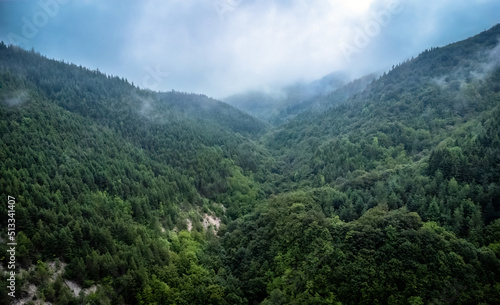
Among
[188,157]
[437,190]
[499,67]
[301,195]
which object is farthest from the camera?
[499,67]

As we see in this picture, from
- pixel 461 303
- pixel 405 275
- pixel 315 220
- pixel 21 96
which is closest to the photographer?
pixel 461 303

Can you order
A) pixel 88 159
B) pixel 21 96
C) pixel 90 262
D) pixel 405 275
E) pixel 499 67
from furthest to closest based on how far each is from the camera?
pixel 499 67 → pixel 21 96 → pixel 88 159 → pixel 90 262 → pixel 405 275

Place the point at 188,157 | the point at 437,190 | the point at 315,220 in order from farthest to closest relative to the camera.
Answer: the point at 188,157 → the point at 437,190 → the point at 315,220

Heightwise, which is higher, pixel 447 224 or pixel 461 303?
pixel 447 224

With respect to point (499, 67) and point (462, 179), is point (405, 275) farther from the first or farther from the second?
point (499, 67)

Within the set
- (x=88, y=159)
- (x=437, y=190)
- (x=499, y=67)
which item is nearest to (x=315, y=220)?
(x=437, y=190)

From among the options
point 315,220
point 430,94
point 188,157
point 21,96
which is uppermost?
point 21,96

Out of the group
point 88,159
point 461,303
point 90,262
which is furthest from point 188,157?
point 461,303

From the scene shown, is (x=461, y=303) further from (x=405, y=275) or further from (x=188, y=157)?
(x=188, y=157)

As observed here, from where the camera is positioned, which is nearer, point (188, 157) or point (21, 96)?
point (21, 96)
